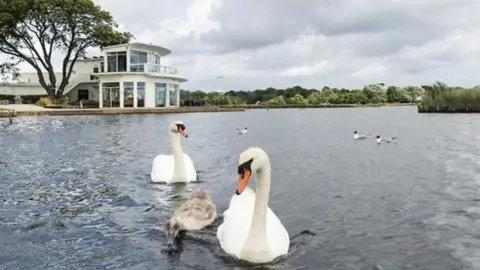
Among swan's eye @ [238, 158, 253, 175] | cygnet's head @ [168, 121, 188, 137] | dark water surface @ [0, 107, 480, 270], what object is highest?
cygnet's head @ [168, 121, 188, 137]

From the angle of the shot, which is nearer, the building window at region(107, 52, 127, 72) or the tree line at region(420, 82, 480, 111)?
the tree line at region(420, 82, 480, 111)

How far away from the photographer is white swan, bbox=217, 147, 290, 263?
23.1 ft

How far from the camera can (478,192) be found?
12430 millimetres

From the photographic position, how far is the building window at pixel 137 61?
62344 mm

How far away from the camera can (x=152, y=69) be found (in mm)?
64500

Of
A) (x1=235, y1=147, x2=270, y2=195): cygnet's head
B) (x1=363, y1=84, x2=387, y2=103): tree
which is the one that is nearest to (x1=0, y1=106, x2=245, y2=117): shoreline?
(x1=235, y1=147, x2=270, y2=195): cygnet's head

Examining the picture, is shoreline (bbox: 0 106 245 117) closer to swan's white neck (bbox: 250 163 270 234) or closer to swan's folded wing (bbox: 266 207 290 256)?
swan's folded wing (bbox: 266 207 290 256)

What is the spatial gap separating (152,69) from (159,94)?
3191 mm

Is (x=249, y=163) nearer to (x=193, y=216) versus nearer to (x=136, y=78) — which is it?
(x=193, y=216)

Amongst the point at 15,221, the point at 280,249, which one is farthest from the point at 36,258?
the point at 280,249

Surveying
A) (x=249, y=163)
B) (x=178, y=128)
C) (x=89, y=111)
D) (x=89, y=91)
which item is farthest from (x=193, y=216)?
(x=89, y=91)

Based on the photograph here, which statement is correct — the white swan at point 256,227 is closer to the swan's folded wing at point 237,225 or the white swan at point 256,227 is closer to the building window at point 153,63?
the swan's folded wing at point 237,225

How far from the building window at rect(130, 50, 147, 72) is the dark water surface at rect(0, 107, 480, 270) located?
4205 centimetres

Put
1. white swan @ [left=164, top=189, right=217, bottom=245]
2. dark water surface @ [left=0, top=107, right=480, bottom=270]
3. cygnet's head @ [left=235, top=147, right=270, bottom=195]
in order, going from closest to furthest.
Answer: cygnet's head @ [left=235, top=147, right=270, bottom=195] < dark water surface @ [left=0, top=107, right=480, bottom=270] < white swan @ [left=164, top=189, right=217, bottom=245]
